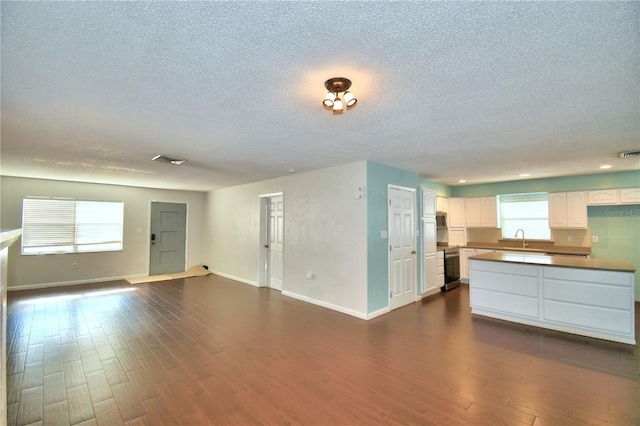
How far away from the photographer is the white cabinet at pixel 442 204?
6688 mm

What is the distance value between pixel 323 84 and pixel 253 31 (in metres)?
0.65

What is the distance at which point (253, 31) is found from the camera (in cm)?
143

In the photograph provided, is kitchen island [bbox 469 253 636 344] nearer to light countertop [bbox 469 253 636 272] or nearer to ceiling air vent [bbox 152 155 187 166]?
light countertop [bbox 469 253 636 272]

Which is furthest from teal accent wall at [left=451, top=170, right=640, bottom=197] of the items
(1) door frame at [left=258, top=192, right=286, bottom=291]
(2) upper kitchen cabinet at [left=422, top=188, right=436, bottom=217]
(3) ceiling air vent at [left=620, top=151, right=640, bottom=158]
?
(1) door frame at [left=258, top=192, right=286, bottom=291]

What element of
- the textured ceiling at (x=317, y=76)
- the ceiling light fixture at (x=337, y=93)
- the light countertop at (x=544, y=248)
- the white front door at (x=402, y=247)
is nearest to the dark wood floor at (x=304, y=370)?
the white front door at (x=402, y=247)

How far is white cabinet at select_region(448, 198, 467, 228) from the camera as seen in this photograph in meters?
7.04

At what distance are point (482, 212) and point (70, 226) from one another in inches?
387

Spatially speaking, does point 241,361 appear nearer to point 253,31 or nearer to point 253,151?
point 253,151

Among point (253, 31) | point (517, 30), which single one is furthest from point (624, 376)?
point (253, 31)

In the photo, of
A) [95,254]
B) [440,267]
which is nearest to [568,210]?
[440,267]

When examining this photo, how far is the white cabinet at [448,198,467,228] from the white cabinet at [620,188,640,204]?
8.91 feet

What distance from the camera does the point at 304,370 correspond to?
2795 mm

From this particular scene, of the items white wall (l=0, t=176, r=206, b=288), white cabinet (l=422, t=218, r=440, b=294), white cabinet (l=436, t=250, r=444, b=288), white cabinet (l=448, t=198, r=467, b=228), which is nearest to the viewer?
white cabinet (l=422, t=218, r=440, b=294)

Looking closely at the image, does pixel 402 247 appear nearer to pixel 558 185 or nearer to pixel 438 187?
pixel 438 187
